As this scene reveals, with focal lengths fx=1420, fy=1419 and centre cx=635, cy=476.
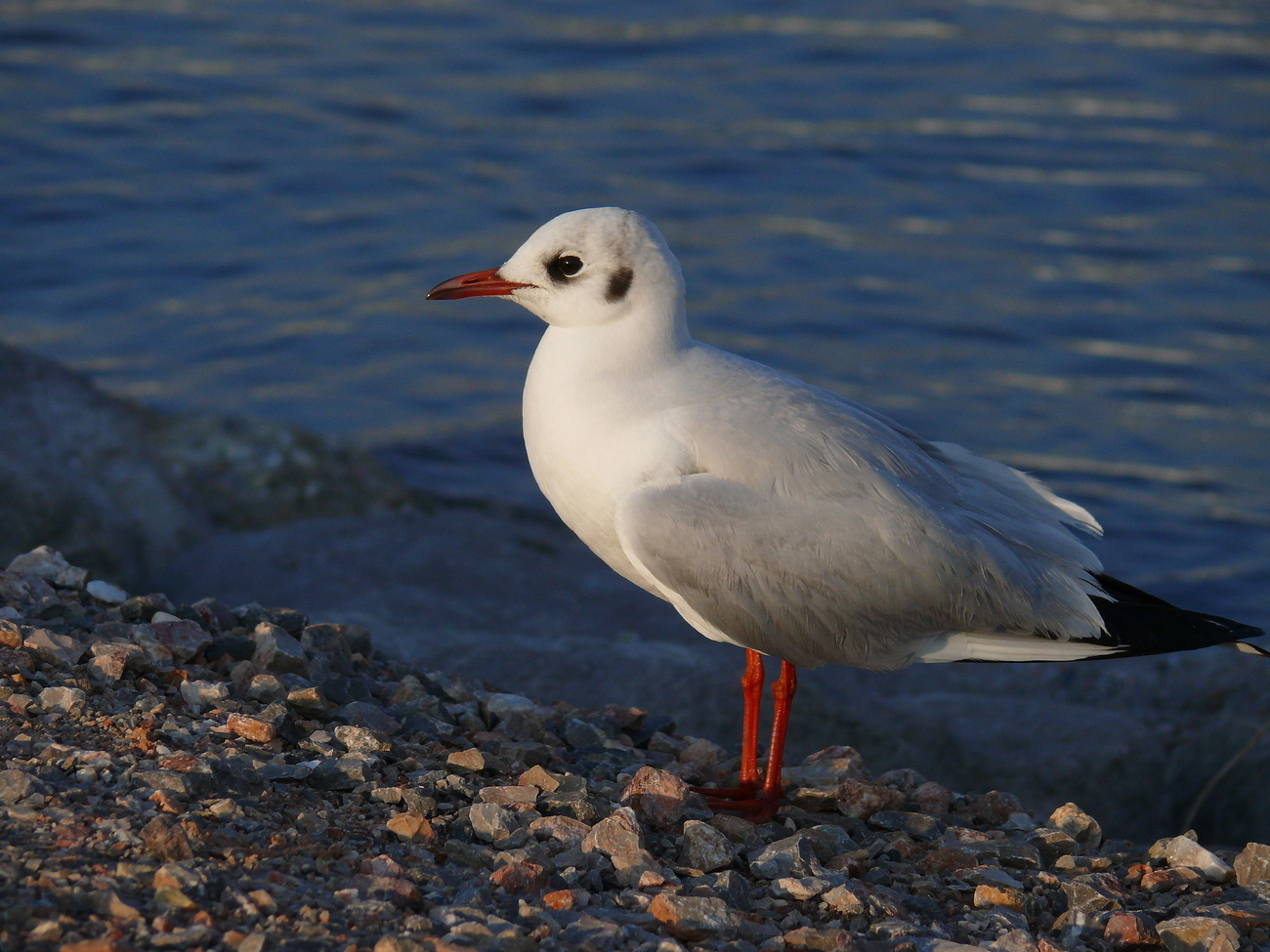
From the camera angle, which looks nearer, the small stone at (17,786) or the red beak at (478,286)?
the small stone at (17,786)

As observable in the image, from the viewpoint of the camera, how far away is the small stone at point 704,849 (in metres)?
4.01

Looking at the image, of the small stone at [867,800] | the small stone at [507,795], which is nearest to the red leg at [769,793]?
the small stone at [867,800]

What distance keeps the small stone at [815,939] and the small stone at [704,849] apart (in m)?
0.46

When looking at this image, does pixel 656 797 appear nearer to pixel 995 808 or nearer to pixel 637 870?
pixel 637 870

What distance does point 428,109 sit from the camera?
51.0ft

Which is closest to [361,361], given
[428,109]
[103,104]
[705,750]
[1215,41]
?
[428,109]

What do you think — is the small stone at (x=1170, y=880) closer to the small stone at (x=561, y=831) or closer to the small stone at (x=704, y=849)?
the small stone at (x=704, y=849)

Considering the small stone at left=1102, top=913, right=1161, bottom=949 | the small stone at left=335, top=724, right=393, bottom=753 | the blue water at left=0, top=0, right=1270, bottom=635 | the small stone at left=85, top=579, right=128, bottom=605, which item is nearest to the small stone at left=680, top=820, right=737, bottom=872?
the small stone at left=335, top=724, right=393, bottom=753

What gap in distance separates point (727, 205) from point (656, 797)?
10.2 metres

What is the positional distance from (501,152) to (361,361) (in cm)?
367

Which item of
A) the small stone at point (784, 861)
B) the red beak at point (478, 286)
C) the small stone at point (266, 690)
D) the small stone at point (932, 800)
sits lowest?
the small stone at point (932, 800)

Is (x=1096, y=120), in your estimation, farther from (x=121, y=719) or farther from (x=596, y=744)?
(x=121, y=719)

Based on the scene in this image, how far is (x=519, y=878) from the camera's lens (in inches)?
142

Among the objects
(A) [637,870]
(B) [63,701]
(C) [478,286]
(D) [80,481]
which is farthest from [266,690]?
(D) [80,481]
